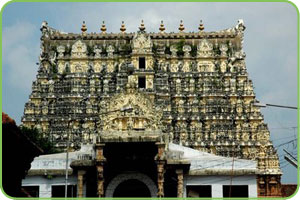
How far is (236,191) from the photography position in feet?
104

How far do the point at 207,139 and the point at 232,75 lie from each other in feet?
27.6

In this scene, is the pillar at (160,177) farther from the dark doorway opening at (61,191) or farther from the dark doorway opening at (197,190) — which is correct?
the dark doorway opening at (61,191)

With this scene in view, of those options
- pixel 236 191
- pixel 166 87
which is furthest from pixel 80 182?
pixel 166 87

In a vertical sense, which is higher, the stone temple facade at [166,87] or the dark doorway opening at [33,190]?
the stone temple facade at [166,87]

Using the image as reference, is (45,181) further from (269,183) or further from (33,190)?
(269,183)

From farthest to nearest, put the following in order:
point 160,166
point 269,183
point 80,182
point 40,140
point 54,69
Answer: point 54,69 < point 269,183 < point 40,140 < point 80,182 < point 160,166

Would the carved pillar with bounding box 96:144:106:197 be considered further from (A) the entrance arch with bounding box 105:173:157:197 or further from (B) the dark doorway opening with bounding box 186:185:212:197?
(B) the dark doorway opening with bounding box 186:185:212:197

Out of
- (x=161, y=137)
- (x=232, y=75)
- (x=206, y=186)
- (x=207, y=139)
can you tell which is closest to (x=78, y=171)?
(x=161, y=137)

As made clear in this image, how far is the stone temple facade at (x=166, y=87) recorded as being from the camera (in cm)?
5703

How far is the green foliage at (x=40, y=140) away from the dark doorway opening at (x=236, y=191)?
2455 centimetres

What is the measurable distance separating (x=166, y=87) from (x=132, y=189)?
29.8 m

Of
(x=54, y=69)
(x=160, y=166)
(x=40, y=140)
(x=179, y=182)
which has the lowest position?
(x=179, y=182)

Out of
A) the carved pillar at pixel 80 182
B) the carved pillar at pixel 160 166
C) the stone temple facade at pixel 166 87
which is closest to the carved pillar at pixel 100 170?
the carved pillar at pixel 80 182

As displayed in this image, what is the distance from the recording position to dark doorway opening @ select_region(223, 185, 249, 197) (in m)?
31.5
